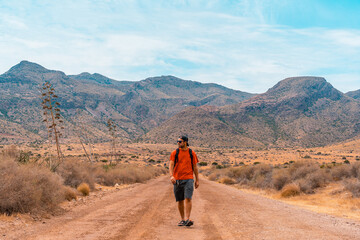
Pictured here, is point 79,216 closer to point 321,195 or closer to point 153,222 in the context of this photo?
point 153,222

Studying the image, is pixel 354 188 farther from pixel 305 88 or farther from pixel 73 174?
pixel 305 88

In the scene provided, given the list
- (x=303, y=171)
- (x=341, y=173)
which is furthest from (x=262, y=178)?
(x=341, y=173)

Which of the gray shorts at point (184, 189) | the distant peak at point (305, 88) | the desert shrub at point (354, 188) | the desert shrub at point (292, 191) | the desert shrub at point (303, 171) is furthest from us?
the distant peak at point (305, 88)

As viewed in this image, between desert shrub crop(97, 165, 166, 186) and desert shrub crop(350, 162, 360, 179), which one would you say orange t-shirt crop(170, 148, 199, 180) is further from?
desert shrub crop(97, 165, 166, 186)

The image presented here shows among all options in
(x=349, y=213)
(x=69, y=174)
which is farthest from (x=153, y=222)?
(x=69, y=174)

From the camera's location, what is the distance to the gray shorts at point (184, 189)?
7.76 m

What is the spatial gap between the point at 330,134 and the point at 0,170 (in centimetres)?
11328

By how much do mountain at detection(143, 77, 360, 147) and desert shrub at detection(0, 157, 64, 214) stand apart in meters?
99.1

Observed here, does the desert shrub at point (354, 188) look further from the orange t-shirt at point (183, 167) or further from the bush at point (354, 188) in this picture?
the orange t-shirt at point (183, 167)

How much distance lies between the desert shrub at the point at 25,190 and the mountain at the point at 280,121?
99132mm

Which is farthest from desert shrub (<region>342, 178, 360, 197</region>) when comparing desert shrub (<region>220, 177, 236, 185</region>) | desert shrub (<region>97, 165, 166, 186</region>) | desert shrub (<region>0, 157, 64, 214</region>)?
desert shrub (<region>97, 165, 166, 186</region>)

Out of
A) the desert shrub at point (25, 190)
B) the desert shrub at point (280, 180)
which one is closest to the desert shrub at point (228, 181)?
the desert shrub at point (280, 180)

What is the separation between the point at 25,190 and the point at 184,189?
4762 millimetres

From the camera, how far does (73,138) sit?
110 meters
